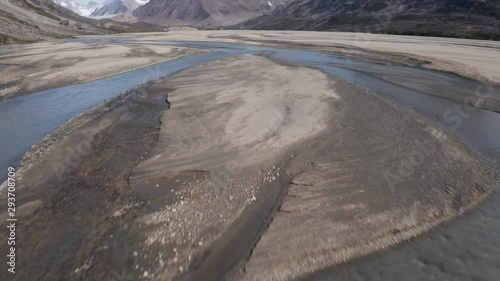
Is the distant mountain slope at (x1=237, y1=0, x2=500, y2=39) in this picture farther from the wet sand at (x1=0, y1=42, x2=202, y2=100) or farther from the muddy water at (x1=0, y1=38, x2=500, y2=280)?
the wet sand at (x1=0, y1=42, x2=202, y2=100)

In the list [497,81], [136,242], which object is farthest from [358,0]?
[136,242]

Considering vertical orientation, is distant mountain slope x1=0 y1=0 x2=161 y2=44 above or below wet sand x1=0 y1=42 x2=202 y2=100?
above

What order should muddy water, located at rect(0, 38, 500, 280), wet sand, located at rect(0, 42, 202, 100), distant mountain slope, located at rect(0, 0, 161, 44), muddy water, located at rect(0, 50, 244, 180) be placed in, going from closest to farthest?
muddy water, located at rect(0, 38, 500, 280) < muddy water, located at rect(0, 50, 244, 180) < wet sand, located at rect(0, 42, 202, 100) < distant mountain slope, located at rect(0, 0, 161, 44)

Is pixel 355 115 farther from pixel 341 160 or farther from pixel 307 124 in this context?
pixel 341 160

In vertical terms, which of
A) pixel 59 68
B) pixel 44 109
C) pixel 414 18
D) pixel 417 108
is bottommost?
pixel 44 109

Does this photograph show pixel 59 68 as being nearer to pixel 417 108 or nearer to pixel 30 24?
pixel 417 108

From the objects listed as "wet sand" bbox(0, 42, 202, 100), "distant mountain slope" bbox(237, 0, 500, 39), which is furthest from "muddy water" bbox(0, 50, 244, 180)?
"distant mountain slope" bbox(237, 0, 500, 39)

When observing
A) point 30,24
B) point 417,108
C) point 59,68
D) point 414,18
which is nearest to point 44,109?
point 59,68
